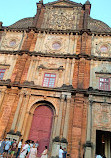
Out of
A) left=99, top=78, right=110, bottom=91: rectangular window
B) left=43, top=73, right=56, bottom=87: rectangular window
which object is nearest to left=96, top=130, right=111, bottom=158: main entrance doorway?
left=99, top=78, right=110, bottom=91: rectangular window

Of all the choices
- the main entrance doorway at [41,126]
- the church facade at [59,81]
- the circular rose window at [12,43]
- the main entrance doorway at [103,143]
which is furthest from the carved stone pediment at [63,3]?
the main entrance doorway at [103,143]

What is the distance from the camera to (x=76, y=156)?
13.6 metres

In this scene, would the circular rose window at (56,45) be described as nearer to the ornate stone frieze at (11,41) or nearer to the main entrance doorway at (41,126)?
the ornate stone frieze at (11,41)

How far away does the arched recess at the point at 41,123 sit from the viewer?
15.3 metres

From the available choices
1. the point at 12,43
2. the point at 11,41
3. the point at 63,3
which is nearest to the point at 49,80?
the point at 12,43

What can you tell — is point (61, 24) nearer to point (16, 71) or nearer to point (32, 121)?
point (16, 71)

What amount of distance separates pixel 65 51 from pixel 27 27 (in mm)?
6972

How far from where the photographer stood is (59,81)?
1755 cm

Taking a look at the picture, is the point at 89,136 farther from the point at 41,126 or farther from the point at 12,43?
the point at 12,43

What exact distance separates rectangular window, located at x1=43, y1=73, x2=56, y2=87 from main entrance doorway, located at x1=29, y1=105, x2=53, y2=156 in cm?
245

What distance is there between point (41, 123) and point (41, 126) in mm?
300

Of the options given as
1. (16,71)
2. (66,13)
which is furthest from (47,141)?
(66,13)

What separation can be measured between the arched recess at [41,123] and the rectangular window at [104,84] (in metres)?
5.71

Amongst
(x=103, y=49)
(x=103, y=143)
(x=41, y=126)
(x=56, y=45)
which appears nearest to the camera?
(x=41, y=126)
